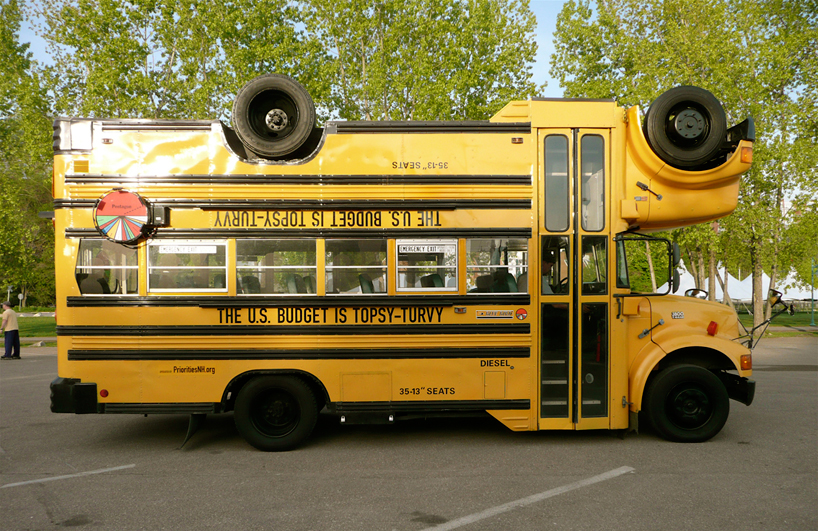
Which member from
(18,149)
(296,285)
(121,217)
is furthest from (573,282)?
(18,149)

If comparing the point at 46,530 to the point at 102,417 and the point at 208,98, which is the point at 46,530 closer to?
the point at 102,417

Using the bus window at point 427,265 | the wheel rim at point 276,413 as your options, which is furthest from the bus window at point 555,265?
the wheel rim at point 276,413

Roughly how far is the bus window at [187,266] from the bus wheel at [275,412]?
3.60ft

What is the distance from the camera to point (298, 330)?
5281 mm

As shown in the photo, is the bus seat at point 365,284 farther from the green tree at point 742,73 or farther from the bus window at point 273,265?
the green tree at point 742,73

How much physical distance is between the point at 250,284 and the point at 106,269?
57.0 inches

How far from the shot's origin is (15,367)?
11.9 metres

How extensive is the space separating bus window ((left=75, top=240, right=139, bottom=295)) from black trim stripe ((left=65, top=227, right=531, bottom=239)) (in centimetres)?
14

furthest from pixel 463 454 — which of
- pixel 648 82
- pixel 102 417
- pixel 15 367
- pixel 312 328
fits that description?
pixel 648 82

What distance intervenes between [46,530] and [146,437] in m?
2.37

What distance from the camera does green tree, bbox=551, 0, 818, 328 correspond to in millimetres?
16750

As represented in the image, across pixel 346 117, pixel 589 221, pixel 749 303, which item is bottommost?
pixel 749 303

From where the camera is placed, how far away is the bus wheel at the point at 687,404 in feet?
18.1

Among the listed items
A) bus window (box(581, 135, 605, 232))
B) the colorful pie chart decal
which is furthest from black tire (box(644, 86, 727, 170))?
the colorful pie chart decal
